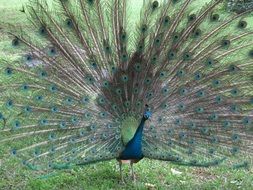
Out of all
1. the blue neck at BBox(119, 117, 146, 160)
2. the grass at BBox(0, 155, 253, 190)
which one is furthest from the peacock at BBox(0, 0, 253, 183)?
the grass at BBox(0, 155, 253, 190)

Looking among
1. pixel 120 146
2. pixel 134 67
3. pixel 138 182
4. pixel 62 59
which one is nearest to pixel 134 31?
pixel 134 67

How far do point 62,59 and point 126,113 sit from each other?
0.73 m

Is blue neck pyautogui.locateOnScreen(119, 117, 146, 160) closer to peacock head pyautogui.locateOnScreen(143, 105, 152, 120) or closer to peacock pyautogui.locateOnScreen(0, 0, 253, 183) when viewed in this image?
peacock pyautogui.locateOnScreen(0, 0, 253, 183)

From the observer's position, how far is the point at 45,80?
4.55m

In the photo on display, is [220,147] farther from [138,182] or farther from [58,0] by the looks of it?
[58,0]

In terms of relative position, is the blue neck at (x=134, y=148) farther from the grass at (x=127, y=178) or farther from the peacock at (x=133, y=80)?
the grass at (x=127, y=178)

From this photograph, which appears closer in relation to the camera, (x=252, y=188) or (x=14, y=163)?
(x=252, y=188)

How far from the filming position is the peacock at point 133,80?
450 cm

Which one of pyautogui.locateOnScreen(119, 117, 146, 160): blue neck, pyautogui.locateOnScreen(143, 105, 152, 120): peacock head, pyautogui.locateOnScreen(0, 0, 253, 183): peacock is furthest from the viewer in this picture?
pyautogui.locateOnScreen(0, 0, 253, 183): peacock

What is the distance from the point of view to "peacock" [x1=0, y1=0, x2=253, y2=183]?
14.8 feet

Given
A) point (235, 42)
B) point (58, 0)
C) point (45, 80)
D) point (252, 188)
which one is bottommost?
point (252, 188)

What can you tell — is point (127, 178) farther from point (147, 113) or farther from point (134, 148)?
point (147, 113)

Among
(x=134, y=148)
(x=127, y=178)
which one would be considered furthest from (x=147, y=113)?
(x=127, y=178)

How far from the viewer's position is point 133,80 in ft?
15.1
